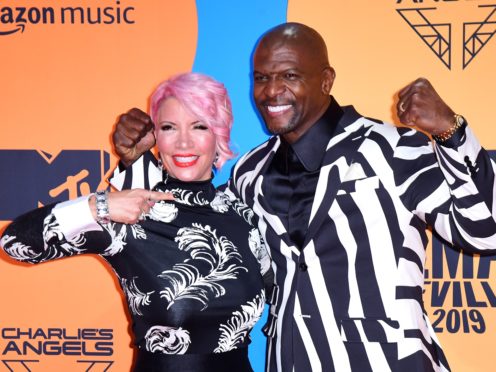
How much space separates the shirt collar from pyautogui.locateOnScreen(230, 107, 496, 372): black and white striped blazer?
6 cm

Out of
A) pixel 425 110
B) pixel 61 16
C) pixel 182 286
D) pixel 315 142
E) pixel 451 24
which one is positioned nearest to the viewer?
pixel 425 110

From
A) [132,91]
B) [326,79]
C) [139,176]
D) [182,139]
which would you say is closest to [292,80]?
[326,79]

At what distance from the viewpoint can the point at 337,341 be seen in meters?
2.07

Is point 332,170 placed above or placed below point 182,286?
above

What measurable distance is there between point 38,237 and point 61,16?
1.30 meters

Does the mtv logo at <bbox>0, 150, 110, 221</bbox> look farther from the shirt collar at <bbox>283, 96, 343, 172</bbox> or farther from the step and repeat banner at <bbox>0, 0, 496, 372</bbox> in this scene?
the shirt collar at <bbox>283, 96, 343, 172</bbox>

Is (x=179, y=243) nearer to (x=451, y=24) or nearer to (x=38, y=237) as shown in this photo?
(x=38, y=237)

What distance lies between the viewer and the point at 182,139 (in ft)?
7.27

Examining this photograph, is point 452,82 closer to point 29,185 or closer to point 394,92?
point 394,92

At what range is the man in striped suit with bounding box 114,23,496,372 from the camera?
2037mm

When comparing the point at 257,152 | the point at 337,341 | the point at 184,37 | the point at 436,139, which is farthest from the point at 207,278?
the point at 184,37

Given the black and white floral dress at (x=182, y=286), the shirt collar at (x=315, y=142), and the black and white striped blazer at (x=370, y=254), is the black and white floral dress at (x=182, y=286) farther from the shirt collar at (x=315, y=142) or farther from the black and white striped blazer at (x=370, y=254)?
the shirt collar at (x=315, y=142)

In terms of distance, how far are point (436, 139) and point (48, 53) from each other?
1.74 metres

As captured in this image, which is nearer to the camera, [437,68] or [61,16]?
[437,68]
